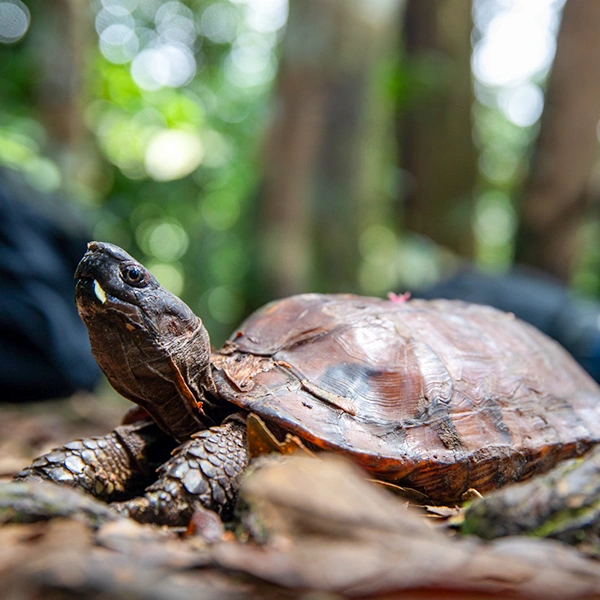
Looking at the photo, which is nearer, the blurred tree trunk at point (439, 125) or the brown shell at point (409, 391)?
the brown shell at point (409, 391)

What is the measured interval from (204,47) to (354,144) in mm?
10722

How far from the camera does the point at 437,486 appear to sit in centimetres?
203

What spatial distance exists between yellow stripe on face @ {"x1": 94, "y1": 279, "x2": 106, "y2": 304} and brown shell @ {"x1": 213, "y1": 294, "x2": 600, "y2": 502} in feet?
1.67

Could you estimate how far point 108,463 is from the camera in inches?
81.4

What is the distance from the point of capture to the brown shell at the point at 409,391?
1.96 metres

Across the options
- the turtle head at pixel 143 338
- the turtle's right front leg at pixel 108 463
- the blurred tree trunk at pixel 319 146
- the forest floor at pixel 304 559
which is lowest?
the turtle's right front leg at pixel 108 463

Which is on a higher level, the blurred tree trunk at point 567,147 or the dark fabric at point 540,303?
the blurred tree trunk at point 567,147

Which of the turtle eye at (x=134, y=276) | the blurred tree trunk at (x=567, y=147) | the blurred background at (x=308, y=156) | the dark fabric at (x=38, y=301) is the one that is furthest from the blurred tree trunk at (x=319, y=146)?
the turtle eye at (x=134, y=276)

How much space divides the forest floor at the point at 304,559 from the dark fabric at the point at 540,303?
3.94m

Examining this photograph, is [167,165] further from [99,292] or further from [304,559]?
[304,559]

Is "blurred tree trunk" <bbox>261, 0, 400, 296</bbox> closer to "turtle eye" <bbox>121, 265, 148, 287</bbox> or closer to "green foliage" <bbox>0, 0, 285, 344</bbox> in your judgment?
"green foliage" <bbox>0, 0, 285, 344</bbox>

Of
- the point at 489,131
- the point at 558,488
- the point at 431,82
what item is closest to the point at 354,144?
the point at 431,82

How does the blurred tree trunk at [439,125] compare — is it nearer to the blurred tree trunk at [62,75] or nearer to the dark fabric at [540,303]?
the dark fabric at [540,303]

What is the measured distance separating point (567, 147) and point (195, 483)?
20.3 feet
